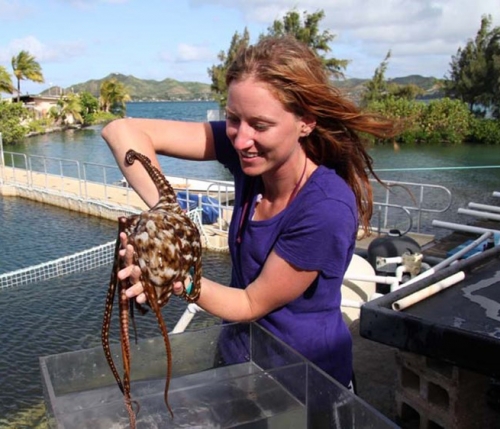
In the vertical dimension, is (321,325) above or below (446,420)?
above

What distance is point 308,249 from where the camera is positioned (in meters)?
1.99

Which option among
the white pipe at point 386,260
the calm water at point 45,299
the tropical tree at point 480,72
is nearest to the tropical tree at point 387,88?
the tropical tree at point 480,72

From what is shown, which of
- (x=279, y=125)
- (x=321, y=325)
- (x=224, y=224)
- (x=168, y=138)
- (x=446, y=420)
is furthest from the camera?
(x=224, y=224)

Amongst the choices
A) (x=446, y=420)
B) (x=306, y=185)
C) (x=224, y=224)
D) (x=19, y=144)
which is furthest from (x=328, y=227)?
(x=19, y=144)

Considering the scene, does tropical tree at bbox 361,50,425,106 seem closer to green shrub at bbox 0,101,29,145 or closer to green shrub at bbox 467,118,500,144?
green shrub at bbox 467,118,500,144

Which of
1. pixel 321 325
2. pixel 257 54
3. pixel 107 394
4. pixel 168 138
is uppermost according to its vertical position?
pixel 257 54

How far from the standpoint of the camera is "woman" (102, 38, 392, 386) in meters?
1.96

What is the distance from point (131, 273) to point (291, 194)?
0.72 metres

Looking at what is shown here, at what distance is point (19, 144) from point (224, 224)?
125ft

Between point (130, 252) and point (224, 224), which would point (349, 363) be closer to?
point (130, 252)

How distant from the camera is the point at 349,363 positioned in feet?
7.57

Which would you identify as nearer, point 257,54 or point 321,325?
point 257,54

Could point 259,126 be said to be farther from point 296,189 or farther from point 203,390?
point 203,390

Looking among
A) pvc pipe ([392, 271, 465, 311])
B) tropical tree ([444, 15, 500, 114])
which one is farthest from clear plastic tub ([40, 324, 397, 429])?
tropical tree ([444, 15, 500, 114])
